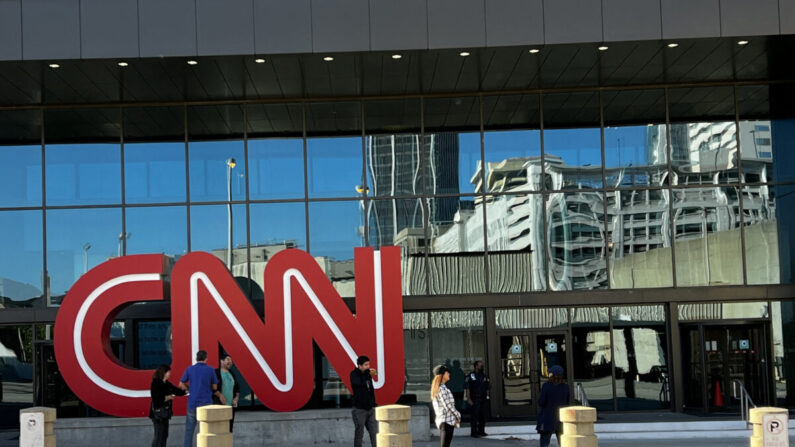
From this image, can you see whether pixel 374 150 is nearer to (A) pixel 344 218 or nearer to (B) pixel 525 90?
(A) pixel 344 218

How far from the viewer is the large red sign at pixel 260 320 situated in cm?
1923

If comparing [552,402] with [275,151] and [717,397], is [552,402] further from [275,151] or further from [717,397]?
[275,151]

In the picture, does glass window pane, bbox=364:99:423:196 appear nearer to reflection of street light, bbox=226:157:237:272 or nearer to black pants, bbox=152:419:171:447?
reflection of street light, bbox=226:157:237:272

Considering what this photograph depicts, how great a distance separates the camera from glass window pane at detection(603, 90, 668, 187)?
2184cm

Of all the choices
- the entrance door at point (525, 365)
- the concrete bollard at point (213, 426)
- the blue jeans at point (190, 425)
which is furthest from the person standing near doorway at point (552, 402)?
the entrance door at point (525, 365)

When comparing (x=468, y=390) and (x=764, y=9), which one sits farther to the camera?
(x=468, y=390)

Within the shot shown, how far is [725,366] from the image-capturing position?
21391 mm

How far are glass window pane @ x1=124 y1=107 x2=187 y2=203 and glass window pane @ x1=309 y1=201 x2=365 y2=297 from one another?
304 cm

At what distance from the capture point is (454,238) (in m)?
21.8

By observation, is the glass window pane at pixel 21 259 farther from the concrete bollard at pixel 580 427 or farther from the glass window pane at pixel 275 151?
the concrete bollard at pixel 580 427

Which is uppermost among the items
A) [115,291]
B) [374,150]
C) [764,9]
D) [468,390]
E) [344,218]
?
[764,9]

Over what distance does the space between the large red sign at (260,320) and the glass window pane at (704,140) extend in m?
7.07

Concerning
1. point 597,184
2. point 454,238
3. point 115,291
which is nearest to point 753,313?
point 597,184

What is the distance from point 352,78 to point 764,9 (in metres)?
8.00
